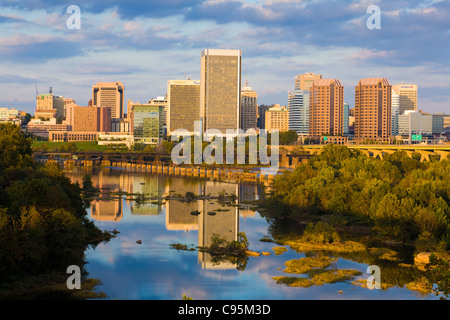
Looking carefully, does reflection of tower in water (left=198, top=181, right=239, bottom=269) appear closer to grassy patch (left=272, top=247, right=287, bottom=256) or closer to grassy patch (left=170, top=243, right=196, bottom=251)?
grassy patch (left=170, top=243, right=196, bottom=251)

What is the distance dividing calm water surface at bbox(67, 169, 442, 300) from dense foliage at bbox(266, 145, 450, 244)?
5006 mm

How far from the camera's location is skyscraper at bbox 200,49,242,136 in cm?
19425

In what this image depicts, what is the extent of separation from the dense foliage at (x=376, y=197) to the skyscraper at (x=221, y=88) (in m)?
123

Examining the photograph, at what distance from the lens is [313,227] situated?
144 ft

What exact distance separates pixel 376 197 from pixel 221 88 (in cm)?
15340

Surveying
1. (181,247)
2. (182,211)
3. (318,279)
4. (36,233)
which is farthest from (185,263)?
(182,211)

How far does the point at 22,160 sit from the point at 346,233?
3197 cm

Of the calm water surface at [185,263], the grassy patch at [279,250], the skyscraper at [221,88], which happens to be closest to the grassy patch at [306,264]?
the calm water surface at [185,263]

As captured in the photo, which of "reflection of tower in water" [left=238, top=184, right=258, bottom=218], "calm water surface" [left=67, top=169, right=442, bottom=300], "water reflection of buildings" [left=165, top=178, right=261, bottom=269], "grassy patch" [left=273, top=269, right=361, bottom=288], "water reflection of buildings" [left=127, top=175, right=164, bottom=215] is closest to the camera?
"calm water surface" [left=67, top=169, right=442, bottom=300]

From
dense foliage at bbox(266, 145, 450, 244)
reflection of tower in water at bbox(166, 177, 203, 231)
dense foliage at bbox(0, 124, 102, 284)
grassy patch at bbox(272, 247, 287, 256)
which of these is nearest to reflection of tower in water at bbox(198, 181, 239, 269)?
reflection of tower in water at bbox(166, 177, 203, 231)

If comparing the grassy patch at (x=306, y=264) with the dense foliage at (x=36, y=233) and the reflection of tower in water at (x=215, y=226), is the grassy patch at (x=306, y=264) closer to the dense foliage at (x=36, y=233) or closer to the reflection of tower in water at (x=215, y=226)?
the reflection of tower in water at (x=215, y=226)

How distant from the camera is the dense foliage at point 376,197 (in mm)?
42031
